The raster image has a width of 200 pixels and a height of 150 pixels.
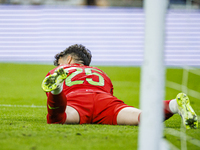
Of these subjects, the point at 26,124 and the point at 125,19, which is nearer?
the point at 26,124

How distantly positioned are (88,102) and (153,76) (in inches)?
55.2

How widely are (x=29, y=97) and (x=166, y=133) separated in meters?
3.44

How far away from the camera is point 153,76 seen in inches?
64.5

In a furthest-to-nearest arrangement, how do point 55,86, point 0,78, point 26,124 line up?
point 0,78, point 26,124, point 55,86

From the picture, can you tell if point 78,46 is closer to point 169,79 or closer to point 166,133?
point 166,133

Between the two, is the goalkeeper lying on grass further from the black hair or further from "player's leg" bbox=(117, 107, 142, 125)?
the black hair

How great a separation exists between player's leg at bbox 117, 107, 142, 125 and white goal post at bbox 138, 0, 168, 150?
1.20m

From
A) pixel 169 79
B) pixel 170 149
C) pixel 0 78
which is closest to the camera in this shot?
pixel 170 149

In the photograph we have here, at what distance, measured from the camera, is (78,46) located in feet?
12.3

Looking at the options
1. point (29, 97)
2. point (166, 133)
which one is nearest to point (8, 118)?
point (166, 133)

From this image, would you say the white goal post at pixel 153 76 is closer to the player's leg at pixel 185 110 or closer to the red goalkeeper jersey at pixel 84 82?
the player's leg at pixel 185 110

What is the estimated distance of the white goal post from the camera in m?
1.64

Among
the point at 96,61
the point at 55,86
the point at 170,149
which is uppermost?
the point at 55,86

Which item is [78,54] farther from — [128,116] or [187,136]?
[187,136]
